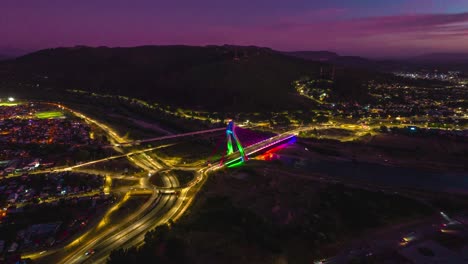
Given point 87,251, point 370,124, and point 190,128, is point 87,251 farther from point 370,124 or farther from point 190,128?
point 370,124

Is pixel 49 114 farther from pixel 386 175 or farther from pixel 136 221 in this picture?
pixel 386 175

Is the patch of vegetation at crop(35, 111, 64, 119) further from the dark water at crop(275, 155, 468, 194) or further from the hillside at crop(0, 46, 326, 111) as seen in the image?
the dark water at crop(275, 155, 468, 194)

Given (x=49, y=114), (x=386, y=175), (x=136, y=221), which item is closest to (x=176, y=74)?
(x=49, y=114)

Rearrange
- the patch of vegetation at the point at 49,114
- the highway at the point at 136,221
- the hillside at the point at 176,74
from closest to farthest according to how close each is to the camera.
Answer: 1. the highway at the point at 136,221
2. the patch of vegetation at the point at 49,114
3. the hillside at the point at 176,74

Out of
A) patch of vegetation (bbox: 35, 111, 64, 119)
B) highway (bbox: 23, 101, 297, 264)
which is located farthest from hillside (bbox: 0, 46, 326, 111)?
highway (bbox: 23, 101, 297, 264)

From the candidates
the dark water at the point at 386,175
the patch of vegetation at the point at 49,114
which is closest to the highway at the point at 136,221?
the dark water at the point at 386,175

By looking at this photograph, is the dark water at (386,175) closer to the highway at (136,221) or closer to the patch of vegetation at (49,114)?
the highway at (136,221)
